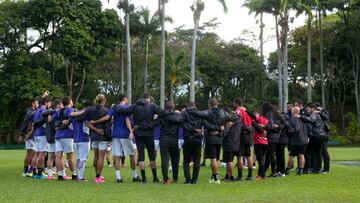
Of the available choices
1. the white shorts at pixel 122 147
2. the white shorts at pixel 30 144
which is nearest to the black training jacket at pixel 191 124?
the white shorts at pixel 122 147

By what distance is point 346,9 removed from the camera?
53438 millimetres

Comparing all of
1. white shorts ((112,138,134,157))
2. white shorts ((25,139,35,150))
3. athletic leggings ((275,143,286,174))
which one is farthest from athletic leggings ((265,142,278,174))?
white shorts ((25,139,35,150))

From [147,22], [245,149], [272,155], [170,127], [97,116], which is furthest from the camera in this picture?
[147,22]

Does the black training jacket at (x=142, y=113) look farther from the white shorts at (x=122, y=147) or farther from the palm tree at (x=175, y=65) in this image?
the palm tree at (x=175, y=65)

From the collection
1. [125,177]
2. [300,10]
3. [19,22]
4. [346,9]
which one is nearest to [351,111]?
[346,9]

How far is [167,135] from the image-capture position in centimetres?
1346

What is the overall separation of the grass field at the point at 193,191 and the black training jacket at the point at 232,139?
3.38ft

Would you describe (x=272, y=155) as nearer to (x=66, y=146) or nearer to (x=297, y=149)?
(x=297, y=149)

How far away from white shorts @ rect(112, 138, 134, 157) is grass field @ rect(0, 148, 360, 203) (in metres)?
0.73

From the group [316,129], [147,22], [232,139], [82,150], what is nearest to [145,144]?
[82,150]

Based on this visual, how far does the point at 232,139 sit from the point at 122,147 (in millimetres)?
2733

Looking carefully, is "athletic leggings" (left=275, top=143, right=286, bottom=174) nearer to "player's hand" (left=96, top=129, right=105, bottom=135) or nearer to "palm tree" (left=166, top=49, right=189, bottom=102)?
"player's hand" (left=96, top=129, right=105, bottom=135)

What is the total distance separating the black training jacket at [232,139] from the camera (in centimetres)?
1388

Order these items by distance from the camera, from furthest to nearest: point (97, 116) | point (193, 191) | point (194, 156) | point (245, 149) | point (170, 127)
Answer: point (245, 149) < point (97, 116) < point (170, 127) < point (194, 156) < point (193, 191)
